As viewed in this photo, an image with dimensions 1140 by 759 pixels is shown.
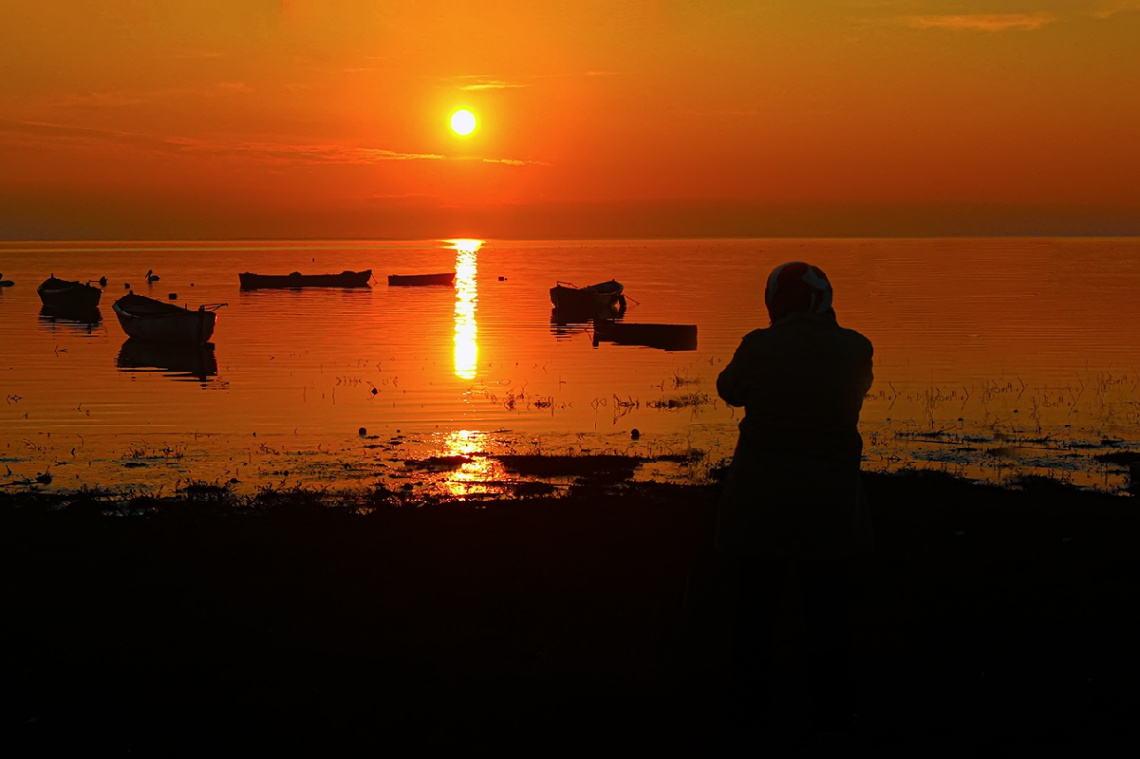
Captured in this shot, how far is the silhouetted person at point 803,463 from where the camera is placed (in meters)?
5.41

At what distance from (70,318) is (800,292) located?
67043mm

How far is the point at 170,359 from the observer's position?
40406 millimetres

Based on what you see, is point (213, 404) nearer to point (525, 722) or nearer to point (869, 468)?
point (869, 468)

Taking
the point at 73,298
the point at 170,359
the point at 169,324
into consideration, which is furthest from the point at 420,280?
the point at 170,359

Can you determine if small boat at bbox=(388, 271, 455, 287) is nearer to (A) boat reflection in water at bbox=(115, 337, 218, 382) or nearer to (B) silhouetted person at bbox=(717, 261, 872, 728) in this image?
(A) boat reflection in water at bbox=(115, 337, 218, 382)

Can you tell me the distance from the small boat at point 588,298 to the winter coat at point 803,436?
184 feet

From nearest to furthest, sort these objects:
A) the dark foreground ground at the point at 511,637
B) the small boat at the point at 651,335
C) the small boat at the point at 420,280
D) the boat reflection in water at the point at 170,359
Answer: the dark foreground ground at the point at 511,637, the boat reflection in water at the point at 170,359, the small boat at the point at 651,335, the small boat at the point at 420,280

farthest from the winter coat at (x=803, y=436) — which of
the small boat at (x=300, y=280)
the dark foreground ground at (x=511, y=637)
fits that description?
the small boat at (x=300, y=280)

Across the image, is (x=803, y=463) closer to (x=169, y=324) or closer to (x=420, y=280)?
(x=169, y=324)

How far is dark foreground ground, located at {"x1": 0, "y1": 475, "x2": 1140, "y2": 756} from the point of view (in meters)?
5.98

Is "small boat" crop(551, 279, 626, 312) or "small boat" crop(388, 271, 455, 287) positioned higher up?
"small boat" crop(388, 271, 455, 287)

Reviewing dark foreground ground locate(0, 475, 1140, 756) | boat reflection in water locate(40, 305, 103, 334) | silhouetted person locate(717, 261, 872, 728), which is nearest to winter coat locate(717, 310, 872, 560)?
silhouetted person locate(717, 261, 872, 728)

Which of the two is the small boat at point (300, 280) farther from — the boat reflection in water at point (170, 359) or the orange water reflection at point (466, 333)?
the boat reflection in water at point (170, 359)

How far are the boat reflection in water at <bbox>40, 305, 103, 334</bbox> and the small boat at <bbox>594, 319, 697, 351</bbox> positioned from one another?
28908mm
